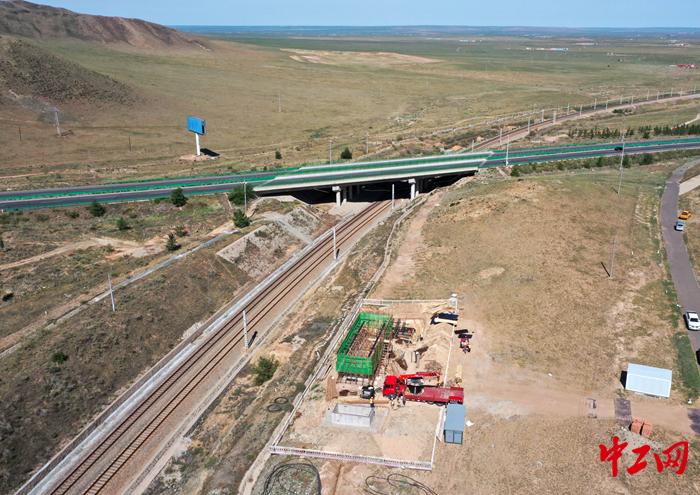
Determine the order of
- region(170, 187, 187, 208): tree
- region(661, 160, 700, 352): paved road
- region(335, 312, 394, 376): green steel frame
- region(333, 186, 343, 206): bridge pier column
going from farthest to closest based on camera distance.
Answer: region(333, 186, 343, 206): bridge pier column, region(170, 187, 187, 208): tree, region(661, 160, 700, 352): paved road, region(335, 312, 394, 376): green steel frame

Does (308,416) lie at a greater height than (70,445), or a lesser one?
greater

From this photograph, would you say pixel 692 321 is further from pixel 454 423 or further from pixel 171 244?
pixel 171 244

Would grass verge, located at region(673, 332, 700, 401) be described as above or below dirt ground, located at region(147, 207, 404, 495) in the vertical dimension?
above

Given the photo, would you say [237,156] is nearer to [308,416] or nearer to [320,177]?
[320,177]

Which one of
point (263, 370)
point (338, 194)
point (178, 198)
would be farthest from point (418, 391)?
point (338, 194)

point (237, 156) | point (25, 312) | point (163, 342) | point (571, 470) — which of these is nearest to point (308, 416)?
point (571, 470)

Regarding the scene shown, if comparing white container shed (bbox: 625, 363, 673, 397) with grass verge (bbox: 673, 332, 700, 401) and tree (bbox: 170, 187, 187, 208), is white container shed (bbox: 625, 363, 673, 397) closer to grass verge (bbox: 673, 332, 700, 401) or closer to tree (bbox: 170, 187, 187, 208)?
grass verge (bbox: 673, 332, 700, 401)

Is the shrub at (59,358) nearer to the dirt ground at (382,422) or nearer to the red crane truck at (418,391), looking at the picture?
the dirt ground at (382,422)

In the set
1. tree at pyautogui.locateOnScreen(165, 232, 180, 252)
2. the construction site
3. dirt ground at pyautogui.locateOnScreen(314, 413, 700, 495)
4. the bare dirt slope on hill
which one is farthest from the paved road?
the bare dirt slope on hill
